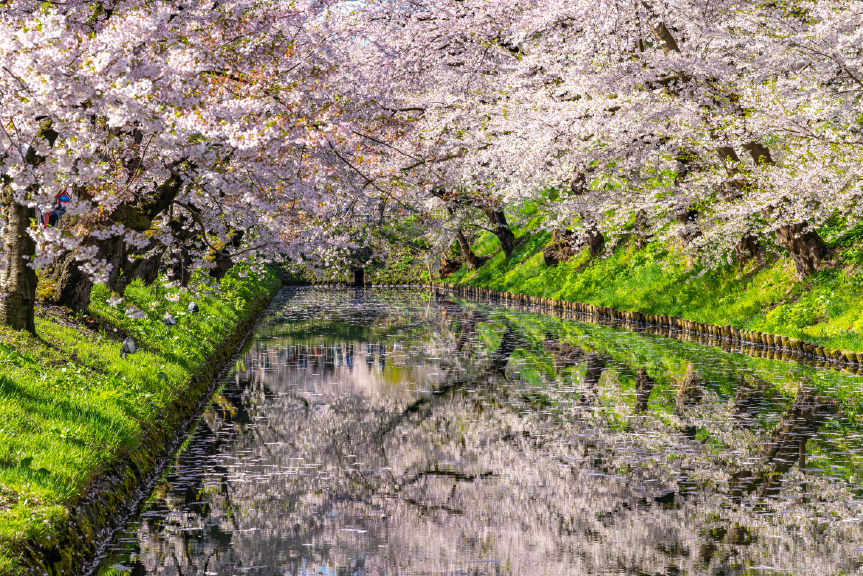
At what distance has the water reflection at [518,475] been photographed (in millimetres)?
8133

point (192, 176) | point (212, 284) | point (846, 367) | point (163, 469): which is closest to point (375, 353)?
point (212, 284)

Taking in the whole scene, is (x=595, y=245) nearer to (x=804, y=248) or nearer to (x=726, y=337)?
(x=726, y=337)

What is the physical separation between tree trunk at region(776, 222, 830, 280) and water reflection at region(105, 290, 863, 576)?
586cm

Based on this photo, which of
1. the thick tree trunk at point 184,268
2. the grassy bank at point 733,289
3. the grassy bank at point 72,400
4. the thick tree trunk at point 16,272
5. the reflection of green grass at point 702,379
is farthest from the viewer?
the grassy bank at point 733,289

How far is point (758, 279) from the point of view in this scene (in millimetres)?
27031

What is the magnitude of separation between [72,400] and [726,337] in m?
18.6

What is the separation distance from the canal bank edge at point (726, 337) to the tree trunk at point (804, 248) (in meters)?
2.40

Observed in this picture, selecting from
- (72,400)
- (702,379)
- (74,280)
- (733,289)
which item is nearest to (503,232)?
(733,289)

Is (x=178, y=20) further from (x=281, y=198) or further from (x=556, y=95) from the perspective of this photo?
(x=556, y=95)

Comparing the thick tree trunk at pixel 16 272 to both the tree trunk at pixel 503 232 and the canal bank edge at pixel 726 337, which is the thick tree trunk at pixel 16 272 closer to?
the canal bank edge at pixel 726 337

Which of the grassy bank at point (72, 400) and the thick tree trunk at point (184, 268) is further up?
the thick tree trunk at point (184, 268)

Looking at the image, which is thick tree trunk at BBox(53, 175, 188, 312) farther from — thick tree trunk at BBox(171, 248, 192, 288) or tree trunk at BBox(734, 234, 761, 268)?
tree trunk at BBox(734, 234, 761, 268)

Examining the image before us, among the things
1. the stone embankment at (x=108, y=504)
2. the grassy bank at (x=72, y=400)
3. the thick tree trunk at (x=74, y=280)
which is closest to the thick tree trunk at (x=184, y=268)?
the grassy bank at (x=72, y=400)

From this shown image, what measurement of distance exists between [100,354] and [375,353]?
9.98m
